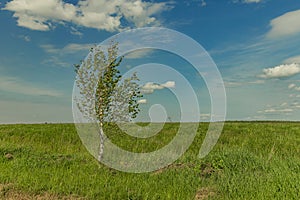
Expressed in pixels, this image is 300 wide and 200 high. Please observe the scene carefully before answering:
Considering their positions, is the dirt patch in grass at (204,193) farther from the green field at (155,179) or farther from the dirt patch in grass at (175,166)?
the dirt patch in grass at (175,166)

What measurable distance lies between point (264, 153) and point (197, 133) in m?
5.64

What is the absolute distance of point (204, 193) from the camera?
6.43 m

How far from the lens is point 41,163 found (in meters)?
9.42

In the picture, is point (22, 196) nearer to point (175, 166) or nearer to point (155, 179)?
point (155, 179)

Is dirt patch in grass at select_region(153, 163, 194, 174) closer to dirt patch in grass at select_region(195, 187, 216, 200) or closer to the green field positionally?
the green field

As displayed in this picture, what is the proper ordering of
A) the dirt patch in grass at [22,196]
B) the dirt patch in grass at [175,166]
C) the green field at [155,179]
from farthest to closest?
1. the dirt patch in grass at [175,166]
2. the green field at [155,179]
3. the dirt patch in grass at [22,196]

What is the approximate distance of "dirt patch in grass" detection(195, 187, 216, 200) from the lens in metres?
6.18

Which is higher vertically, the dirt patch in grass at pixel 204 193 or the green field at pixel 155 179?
the green field at pixel 155 179

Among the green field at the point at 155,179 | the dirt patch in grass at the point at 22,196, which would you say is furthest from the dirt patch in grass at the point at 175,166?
the dirt patch in grass at the point at 22,196

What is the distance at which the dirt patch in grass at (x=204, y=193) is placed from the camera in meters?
6.18

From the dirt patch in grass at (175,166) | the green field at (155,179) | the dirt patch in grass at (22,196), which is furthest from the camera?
the dirt patch in grass at (175,166)

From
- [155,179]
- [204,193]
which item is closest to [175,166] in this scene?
[155,179]

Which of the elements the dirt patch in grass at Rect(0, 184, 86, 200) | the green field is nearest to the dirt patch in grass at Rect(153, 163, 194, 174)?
the green field

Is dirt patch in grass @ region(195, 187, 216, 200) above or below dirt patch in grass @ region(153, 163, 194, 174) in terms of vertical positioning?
below
